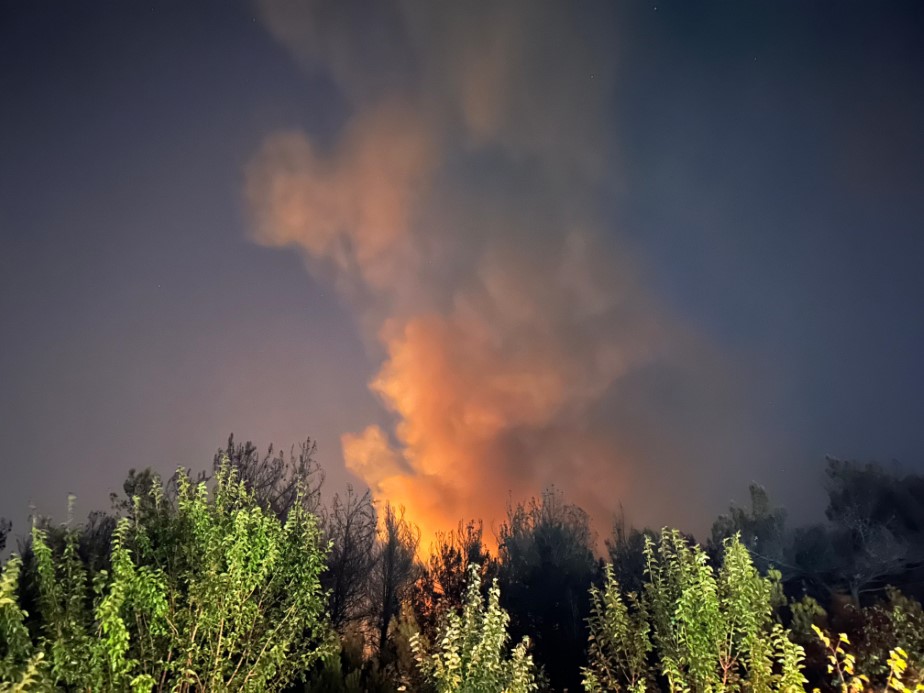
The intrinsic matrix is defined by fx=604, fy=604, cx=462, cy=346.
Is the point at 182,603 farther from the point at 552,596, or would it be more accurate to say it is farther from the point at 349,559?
the point at 552,596

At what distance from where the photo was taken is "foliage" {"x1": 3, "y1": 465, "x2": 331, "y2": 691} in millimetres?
8102

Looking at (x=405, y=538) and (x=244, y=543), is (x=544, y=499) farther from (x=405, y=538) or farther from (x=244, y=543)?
(x=244, y=543)

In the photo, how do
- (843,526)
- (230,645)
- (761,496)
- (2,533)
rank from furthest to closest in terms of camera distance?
(761,496)
(843,526)
(2,533)
(230,645)

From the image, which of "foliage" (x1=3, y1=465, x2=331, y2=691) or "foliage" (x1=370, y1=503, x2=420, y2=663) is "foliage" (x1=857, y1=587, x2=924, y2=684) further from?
"foliage" (x1=370, y1=503, x2=420, y2=663)

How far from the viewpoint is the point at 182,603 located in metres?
10.5

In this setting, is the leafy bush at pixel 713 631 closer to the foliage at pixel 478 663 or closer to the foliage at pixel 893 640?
the foliage at pixel 478 663

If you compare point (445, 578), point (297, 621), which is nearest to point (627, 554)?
point (445, 578)

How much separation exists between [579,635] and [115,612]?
2370 centimetres

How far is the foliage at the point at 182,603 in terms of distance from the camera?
810cm

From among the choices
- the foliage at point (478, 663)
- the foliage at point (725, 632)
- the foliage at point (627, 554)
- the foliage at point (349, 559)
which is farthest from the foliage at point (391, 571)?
the foliage at point (725, 632)

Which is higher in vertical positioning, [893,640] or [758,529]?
[758,529]

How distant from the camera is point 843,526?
1582 inches

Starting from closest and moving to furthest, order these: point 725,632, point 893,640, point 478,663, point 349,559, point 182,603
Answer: point 182,603, point 478,663, point 725,632, point 893,640, point 349,559

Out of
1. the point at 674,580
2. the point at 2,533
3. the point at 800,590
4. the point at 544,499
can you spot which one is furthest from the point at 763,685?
the point at 544,499
